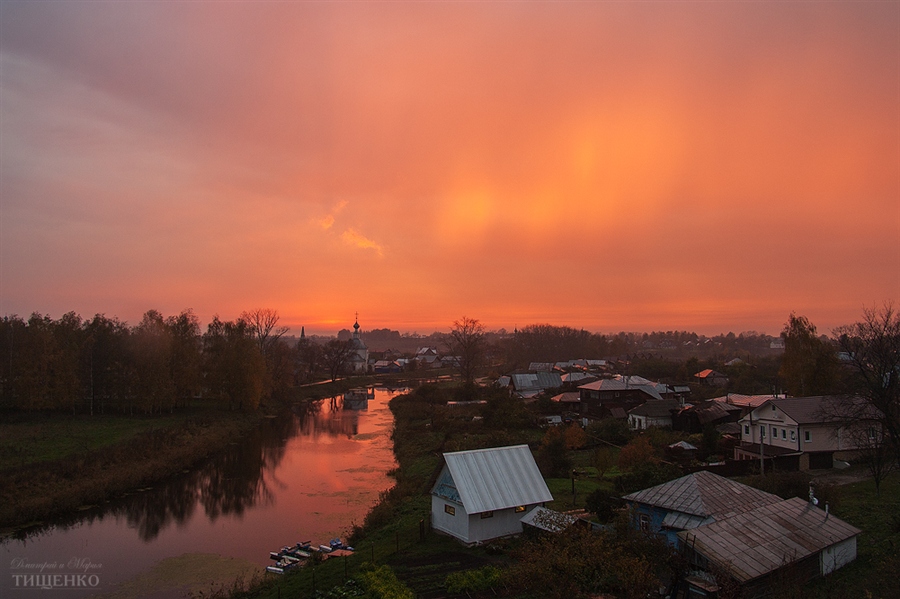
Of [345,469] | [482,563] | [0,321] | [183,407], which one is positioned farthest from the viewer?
[183,407]

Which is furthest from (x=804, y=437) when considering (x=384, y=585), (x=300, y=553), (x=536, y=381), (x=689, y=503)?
(x=536, y=381)

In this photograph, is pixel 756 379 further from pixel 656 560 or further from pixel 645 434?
pixel 656 560

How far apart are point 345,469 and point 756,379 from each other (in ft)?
163

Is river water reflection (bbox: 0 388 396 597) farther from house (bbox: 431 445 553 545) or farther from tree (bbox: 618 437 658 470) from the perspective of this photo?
tree (bbox: 618 437 658 470)

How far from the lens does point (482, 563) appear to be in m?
15.9

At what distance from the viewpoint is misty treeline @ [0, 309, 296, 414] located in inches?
1522

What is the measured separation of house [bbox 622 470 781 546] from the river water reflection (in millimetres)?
12414

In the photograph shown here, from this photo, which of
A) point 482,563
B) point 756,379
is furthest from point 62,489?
point 756,379

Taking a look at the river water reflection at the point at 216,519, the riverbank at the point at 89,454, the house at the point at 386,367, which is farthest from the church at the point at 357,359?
the river water reflection at the point at 216,519

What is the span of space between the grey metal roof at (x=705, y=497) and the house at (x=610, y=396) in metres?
31.2

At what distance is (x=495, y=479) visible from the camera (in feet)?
60.4

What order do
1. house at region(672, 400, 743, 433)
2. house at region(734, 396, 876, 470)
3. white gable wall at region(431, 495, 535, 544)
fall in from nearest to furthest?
1. white gable wall at region(431, 495, 535, 544)
2. house at region(734, 396, 876, 470)
3. house at region(672, 400, 743, 433)

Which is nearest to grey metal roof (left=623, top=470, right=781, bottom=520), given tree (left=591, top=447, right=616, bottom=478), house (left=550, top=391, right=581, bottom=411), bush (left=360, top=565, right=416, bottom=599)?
bush (left=360, top=565, right=416, bottom=599)

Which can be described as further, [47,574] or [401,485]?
[401,485]
